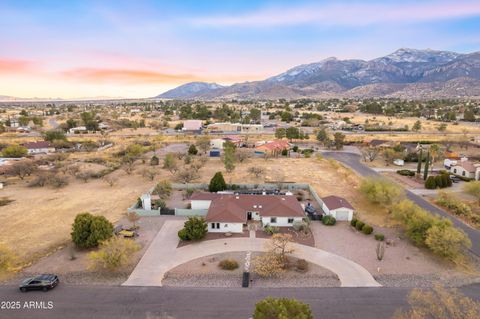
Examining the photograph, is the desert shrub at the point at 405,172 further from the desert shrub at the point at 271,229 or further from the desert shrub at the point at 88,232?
the desert shrub at the point at 88,232

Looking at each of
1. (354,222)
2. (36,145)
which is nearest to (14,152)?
(36,145)

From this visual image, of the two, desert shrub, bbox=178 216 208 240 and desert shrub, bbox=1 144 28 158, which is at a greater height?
desert shrub, bbox=1 144 28 158

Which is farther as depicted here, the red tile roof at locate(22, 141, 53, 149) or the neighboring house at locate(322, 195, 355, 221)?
the red tile roof at locate(22, 141, 53, 149)

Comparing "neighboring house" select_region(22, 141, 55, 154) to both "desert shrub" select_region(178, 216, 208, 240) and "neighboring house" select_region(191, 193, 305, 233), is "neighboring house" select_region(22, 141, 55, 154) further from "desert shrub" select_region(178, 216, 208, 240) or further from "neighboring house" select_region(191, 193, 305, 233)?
"desert shrub" select_region(178, 216, 208, 240)

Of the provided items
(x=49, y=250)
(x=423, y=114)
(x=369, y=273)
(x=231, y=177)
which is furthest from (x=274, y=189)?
(x=423, y=114)

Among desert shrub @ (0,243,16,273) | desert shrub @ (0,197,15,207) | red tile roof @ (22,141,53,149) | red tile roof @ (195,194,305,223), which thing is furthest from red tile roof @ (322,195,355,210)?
red tile roof @ (22,141,53,149)
